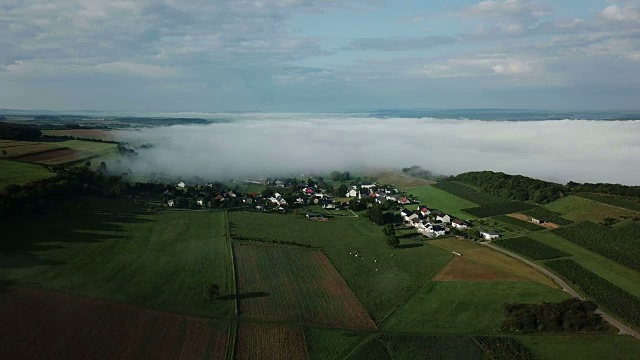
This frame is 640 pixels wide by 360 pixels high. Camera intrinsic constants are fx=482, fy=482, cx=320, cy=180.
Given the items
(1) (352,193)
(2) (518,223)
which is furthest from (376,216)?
(1) (352,193)

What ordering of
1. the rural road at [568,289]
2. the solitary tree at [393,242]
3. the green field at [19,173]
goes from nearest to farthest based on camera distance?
1. the rural road at [568,289]
2. the solitary tree at [393,242]
3. the green field at [19,173]

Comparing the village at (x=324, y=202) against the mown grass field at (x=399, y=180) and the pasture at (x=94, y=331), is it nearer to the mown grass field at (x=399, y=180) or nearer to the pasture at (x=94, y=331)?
the mown grass field at (x=399, y=180)

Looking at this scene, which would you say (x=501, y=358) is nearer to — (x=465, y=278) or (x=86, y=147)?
(x=465, y=278)

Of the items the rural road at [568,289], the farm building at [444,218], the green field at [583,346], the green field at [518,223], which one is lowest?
the green field at [583,346]

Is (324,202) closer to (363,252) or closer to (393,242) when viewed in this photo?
(393,242)

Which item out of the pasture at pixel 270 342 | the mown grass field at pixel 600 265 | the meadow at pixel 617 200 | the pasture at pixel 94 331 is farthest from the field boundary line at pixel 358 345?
the meadow at pixel 617 200

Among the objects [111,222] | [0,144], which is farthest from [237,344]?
[0,144]

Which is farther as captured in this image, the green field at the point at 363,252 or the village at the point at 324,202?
the village at the point at 324,202
